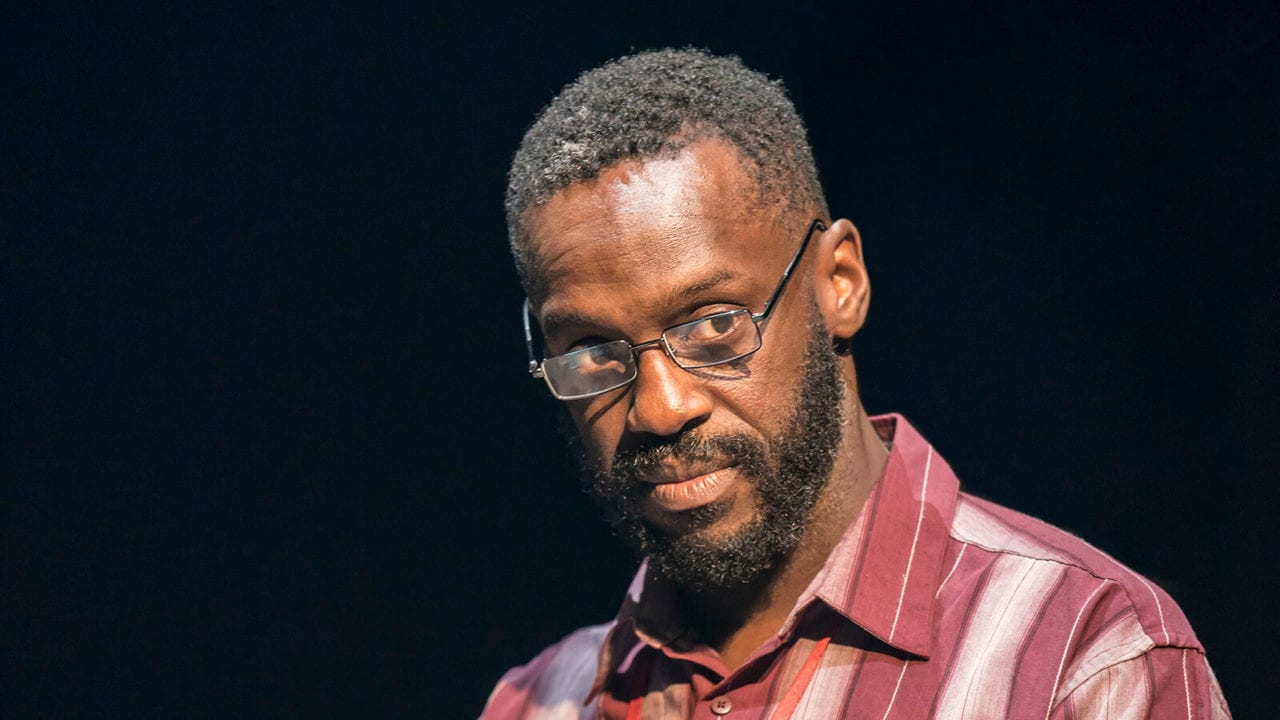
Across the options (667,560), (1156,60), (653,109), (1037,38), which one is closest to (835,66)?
(1037,38)

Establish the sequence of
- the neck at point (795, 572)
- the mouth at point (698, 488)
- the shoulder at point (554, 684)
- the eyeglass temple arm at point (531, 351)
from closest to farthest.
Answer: the mouth at point (698, 488)
the neck at point (795, 572)
the eyeglass temple arm at point (531, 351)
the shoulder at point (554, 684)

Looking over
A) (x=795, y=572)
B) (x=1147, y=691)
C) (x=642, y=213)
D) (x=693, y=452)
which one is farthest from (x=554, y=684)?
(x=1147, y=691)

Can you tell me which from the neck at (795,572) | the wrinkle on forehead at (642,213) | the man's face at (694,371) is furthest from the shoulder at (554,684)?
the wrinkle on forehead at (642,213)

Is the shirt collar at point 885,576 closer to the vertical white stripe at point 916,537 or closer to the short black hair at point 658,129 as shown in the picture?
the vertical white stripe at point 916,537

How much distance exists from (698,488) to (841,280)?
42 cm

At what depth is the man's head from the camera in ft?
5.37

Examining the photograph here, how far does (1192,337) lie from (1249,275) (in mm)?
136

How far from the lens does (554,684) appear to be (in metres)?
2.10

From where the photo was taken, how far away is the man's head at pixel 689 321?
164 centimetres

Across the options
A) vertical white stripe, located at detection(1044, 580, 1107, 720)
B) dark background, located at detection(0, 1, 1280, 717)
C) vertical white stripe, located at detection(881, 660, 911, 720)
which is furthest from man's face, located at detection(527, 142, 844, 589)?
dark background, located at detection(0, 1, 1280, 717)

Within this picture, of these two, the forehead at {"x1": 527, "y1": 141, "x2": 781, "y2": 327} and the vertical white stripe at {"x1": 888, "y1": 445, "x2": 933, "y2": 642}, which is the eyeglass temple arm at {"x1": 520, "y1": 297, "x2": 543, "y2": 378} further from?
the vertical white stripe at {"x1": 888, "y1": 445, "x2": 933, "y2": 642}

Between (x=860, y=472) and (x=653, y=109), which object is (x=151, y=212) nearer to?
(x=653, y=109)

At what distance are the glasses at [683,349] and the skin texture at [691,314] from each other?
0.04ft

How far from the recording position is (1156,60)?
6.75 feet
